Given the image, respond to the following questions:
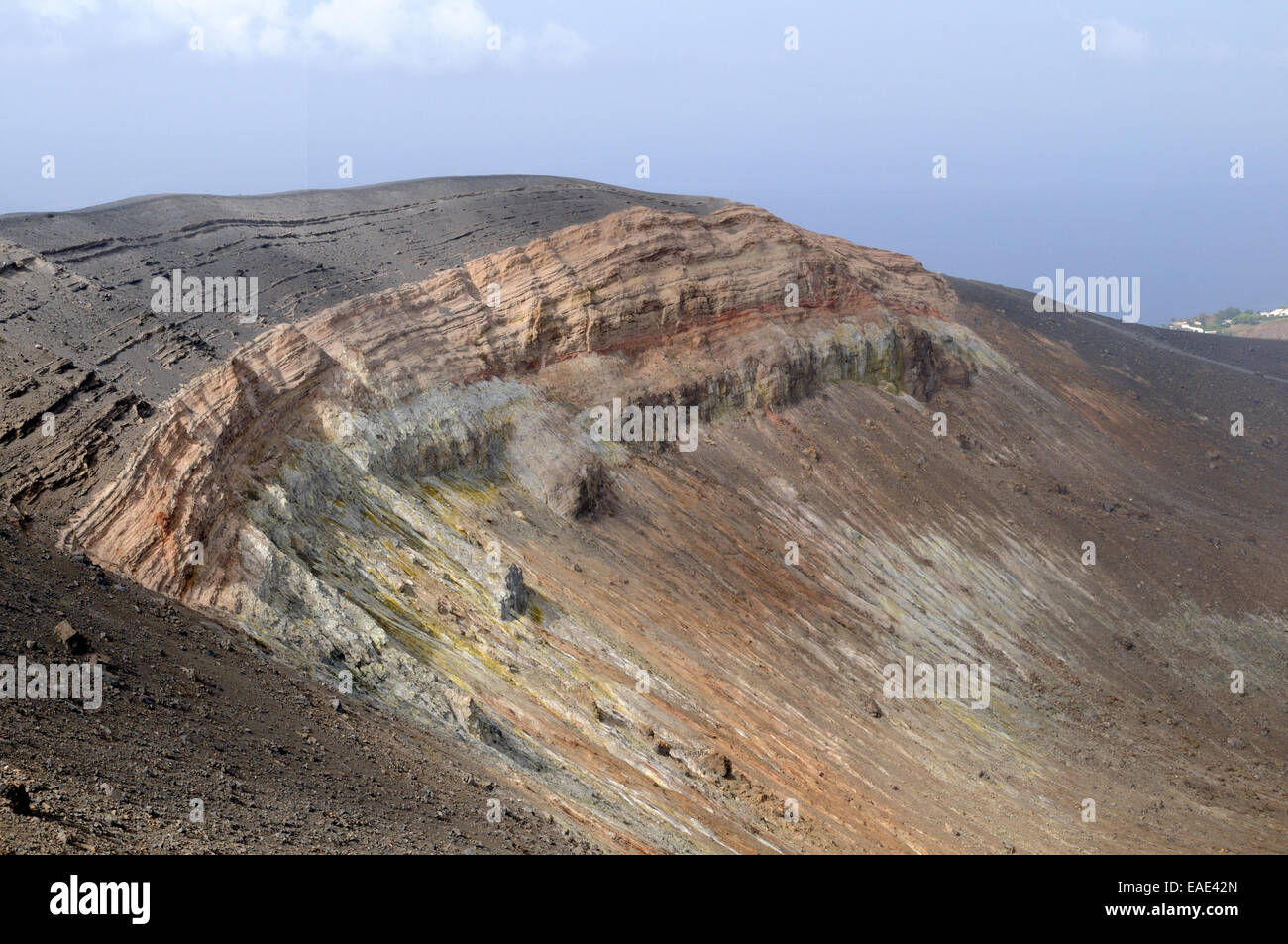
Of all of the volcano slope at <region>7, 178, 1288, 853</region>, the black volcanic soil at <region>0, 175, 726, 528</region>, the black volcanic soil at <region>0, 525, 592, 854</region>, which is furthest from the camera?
the black volcanic soil at <region>0, 175, 726, 528</region>

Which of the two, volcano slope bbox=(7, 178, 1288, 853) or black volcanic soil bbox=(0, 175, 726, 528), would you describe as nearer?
volcano slope bbox=(7, 178, 1288, 853)

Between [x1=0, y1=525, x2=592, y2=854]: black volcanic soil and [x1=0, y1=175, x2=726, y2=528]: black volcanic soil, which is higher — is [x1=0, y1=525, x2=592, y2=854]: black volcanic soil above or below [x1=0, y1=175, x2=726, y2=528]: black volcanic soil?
below

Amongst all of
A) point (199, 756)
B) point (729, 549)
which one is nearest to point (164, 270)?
point (729, 549)

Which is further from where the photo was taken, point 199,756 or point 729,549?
point 729,549

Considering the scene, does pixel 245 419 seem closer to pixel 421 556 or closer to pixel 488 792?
pixel 421 556

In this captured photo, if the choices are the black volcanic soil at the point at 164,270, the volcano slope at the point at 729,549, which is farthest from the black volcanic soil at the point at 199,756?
the black volcanic soil at the point at 164,270

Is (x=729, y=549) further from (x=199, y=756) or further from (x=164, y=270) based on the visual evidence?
(x=199, y=756)

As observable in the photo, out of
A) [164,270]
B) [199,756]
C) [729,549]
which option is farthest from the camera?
[729,549]

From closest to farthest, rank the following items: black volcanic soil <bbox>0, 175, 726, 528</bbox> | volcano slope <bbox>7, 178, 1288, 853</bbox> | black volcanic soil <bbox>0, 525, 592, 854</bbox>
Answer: black volcanic soil <bbox>0, 525, 592, 854</bbox> < volcano slope <bbox>7, 178, 1288, 853</bbox> < black volcanic soil <bbox>0, 175, 726, 528</bbox>

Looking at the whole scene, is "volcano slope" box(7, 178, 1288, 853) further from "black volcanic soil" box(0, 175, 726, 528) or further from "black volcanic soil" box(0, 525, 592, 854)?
"black volcanic soil" box(0, 525, 592, 854)

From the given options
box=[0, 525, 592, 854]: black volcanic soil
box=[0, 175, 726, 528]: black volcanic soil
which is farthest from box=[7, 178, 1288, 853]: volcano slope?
box=[0, 525, 592, 854]: black volcanic soil
